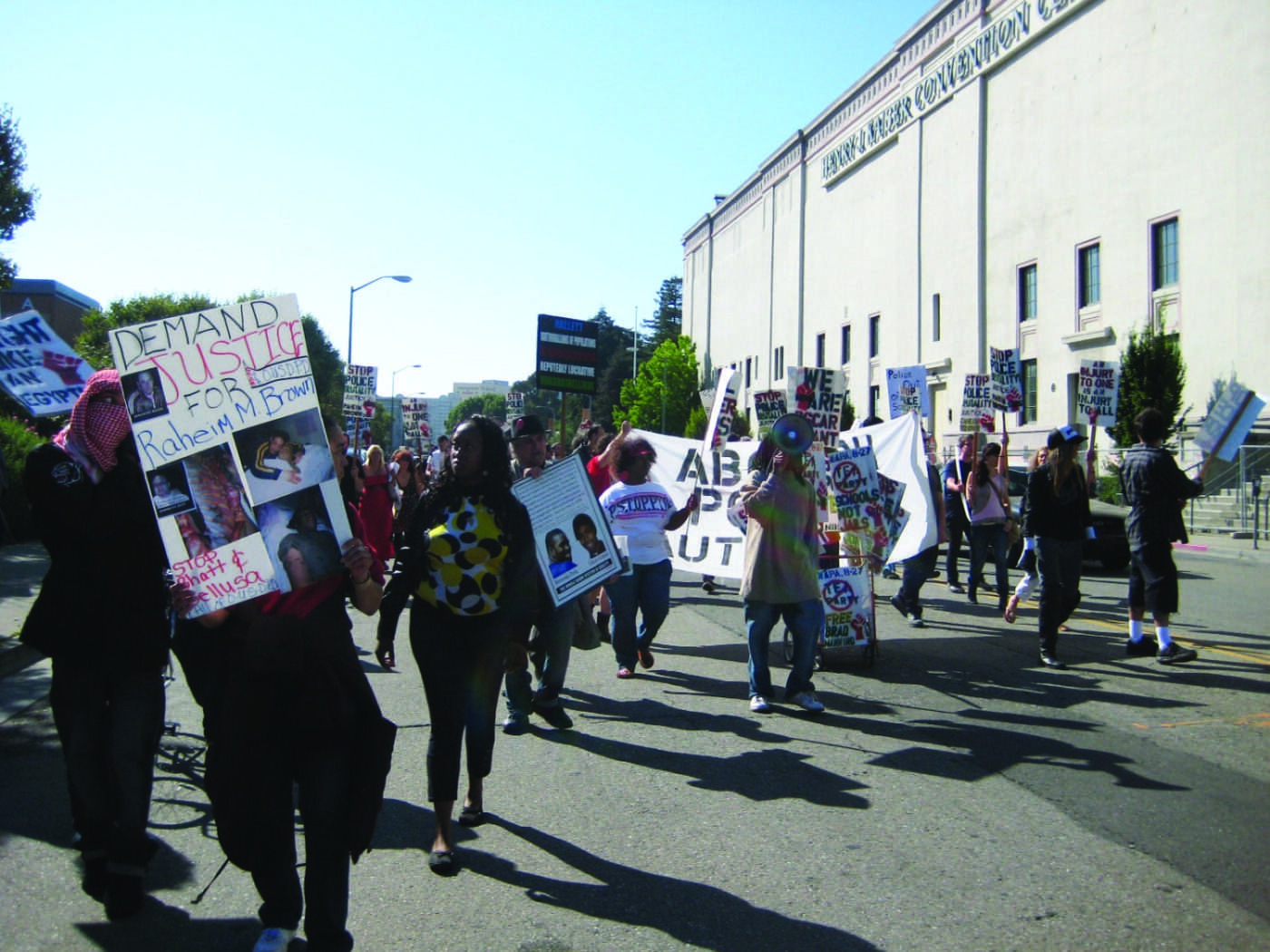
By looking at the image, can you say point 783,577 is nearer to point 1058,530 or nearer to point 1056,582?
point 1056,582

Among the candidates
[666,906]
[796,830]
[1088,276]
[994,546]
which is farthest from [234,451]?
[1088,276]

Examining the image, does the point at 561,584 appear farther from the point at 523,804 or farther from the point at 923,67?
the point at 923,67

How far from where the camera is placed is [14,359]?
9.01m

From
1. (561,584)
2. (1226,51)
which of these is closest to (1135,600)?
(561,584)

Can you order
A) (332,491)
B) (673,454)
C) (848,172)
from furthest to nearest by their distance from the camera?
(848,172)
(673,454)
(332,491)

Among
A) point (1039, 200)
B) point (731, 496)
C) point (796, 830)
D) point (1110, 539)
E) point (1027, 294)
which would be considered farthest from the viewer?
point (1027, 294)

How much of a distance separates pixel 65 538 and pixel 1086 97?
117ft

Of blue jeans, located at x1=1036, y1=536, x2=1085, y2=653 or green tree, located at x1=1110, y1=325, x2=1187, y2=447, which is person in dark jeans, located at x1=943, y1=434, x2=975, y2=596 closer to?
blue jeans, located at x1=1036, y1=536, x2=1085, y2=653

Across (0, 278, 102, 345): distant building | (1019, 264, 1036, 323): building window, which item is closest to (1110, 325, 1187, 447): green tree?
(1019, 264, 1036, 323): building window

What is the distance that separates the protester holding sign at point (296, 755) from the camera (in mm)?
3416

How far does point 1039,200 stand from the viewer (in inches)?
1421

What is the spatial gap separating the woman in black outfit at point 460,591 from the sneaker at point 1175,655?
20.0ft

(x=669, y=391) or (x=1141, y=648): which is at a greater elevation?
(x=669, y=391)

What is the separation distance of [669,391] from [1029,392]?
38.3 meters
